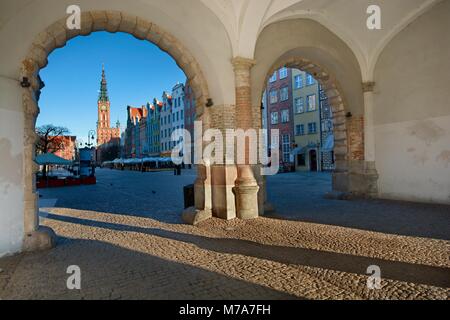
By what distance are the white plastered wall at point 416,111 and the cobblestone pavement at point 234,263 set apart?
4591 millimetres

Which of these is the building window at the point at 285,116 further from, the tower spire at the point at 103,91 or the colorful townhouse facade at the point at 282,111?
the tower spire at the point at 103,91

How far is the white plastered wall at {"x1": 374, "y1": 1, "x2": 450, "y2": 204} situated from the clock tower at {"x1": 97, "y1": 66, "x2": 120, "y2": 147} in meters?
121

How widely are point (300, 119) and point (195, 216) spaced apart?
3197cm

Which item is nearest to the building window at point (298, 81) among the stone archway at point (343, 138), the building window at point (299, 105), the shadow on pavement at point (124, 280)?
the building window at point (299, 105)

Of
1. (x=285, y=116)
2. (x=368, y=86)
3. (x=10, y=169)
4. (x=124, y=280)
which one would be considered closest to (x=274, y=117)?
(x=285, y=116)

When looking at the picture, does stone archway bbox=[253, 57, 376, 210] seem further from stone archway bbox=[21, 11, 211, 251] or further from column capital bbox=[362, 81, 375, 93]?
stone archway bbox=[21, 11, 211, 251]

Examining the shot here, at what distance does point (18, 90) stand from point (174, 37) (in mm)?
3847

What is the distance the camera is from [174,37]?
25.0ft

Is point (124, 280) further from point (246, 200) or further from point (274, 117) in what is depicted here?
point (274, 117)

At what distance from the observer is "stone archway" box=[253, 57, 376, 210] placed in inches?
429

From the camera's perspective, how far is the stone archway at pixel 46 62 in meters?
5.41

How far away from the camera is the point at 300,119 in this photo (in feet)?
122
